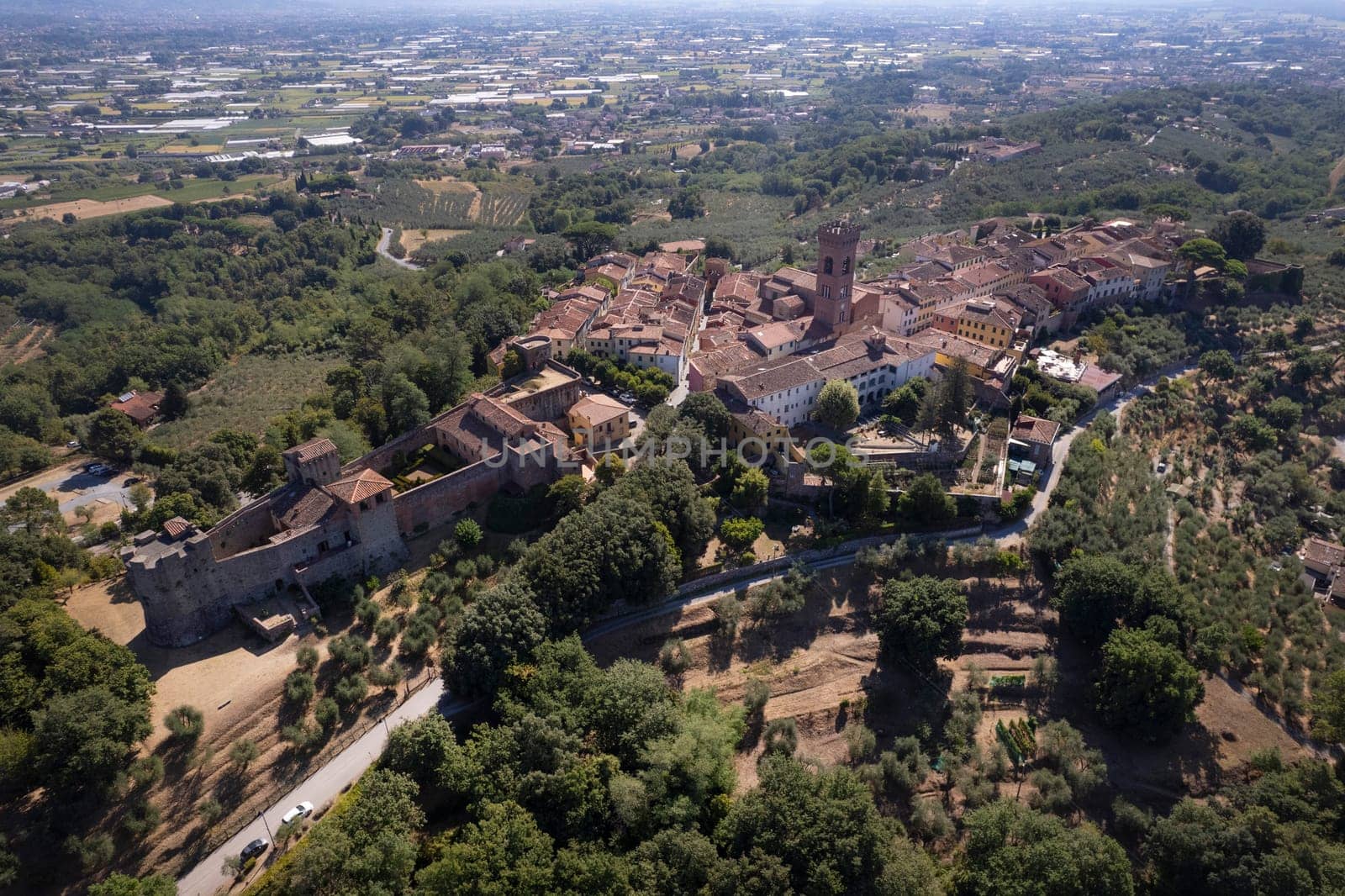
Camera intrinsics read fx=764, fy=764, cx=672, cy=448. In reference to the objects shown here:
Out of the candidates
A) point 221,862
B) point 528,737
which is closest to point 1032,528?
point 528,737

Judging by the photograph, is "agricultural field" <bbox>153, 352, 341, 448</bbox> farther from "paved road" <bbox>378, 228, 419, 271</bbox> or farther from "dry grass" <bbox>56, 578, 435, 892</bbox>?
"paved road" <bbox>378, 228, 419, 271</bbox>

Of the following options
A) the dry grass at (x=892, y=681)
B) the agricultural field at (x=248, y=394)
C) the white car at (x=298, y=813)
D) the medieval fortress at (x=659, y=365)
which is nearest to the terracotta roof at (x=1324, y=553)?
the dry grass at (x=892, y=681)

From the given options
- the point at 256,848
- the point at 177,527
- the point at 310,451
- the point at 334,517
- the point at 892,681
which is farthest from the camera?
the point at 892,681

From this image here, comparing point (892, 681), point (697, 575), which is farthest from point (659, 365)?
point (892, 681)

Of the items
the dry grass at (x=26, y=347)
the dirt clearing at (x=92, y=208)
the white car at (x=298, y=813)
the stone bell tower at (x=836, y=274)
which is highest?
the stone bell tower at (x=836, y=274)

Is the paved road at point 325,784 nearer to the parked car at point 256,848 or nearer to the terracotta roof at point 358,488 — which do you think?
the parked car at point 256,848

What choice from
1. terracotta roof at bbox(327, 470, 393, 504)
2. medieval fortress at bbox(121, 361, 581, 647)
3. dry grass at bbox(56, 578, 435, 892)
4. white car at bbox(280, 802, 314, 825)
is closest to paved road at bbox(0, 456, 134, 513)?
dry grass at bbox(56, 578, 435, 892)

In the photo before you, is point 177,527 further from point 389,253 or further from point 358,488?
point 389,253
